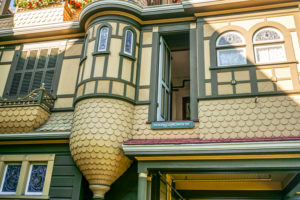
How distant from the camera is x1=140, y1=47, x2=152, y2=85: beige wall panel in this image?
9727 mm

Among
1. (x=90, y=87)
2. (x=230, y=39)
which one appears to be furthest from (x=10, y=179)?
(x=230, y=39)

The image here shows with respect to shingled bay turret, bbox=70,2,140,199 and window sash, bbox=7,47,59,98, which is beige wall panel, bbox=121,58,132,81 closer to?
shingled bay turret, bbox=70,2,140,199

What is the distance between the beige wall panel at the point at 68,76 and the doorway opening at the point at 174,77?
10.6ft

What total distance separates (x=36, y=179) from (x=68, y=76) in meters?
3.83

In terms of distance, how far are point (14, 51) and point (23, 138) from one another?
14.4 ft

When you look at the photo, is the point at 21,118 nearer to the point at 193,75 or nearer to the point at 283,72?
the point at 193,75

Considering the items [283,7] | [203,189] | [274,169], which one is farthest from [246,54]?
[203,189]

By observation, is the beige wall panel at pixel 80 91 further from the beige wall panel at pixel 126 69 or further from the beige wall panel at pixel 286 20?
the beige wall panel at pixel 286 20

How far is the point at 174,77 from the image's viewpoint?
46.4ft

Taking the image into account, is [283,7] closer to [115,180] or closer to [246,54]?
[246,54]

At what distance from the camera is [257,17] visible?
9438 mm

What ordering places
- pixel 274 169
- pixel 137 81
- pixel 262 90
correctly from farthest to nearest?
pixel 137 81 → pixel 262 90 → pixel 274 169

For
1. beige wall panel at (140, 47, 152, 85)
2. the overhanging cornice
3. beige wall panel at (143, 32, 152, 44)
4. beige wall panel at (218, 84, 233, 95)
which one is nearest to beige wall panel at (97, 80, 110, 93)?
beige wall panel at (140, 47, 152, 85)

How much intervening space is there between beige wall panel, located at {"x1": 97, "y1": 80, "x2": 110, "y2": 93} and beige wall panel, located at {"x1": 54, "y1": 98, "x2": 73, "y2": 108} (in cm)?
177
